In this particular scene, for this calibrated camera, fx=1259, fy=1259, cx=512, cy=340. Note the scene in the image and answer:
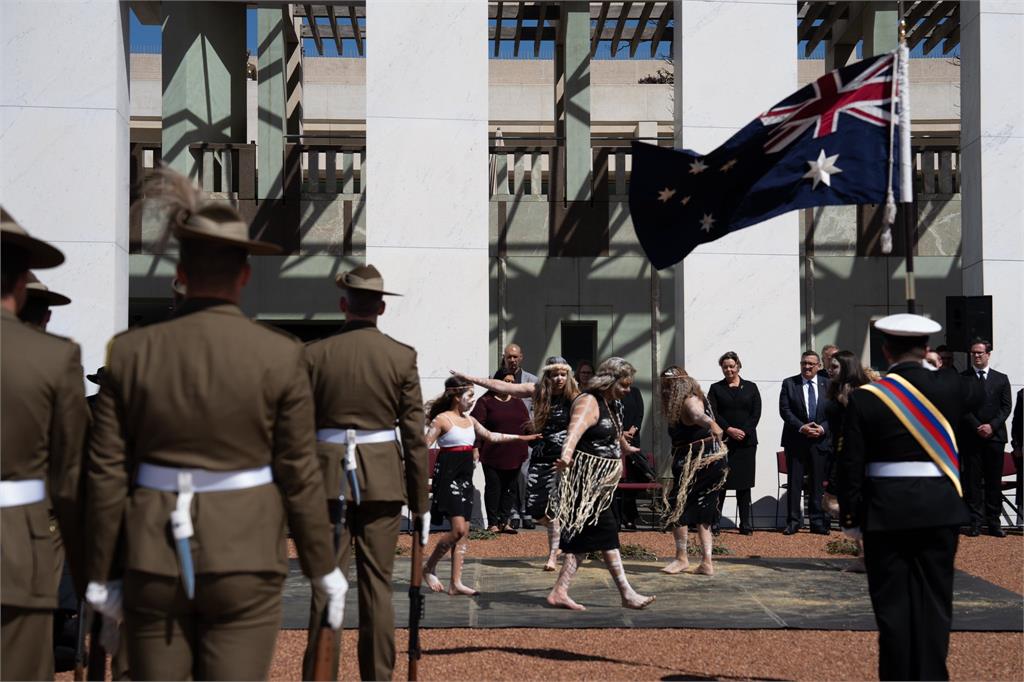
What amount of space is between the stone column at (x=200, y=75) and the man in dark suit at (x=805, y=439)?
406 inches

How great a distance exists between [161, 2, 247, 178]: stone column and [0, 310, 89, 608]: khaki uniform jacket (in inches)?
641

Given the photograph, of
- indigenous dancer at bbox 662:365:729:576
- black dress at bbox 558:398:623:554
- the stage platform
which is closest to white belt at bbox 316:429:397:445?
the stage platform

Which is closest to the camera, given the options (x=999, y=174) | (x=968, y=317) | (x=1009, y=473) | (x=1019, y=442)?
(x=968, y=317)

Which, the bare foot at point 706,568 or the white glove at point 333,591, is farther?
the bare foot at point 706,568

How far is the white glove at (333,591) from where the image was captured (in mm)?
4340

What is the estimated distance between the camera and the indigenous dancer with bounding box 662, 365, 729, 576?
37.0 ft

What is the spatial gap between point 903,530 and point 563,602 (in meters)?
3.95

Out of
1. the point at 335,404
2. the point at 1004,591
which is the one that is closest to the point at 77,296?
the point at 335,404

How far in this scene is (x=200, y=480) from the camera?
4031 mm

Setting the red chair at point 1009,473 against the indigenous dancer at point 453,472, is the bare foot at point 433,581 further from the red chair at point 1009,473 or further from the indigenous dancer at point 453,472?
the red chair at point 1009,473

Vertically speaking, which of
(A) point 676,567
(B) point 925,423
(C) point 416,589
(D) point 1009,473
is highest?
(B) point 925,423

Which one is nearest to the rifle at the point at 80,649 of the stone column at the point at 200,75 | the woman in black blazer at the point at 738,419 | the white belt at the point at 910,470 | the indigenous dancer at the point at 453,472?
the white belt at the point at 910,470

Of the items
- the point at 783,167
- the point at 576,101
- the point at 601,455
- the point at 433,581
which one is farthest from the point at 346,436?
the point at 576,101

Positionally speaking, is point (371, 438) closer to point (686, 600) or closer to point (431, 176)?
point (686, 600)
